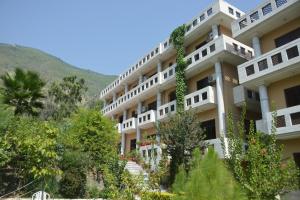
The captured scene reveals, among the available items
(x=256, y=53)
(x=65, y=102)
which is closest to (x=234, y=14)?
(x=256, y=53)

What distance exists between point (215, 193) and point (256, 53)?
15.0 metres

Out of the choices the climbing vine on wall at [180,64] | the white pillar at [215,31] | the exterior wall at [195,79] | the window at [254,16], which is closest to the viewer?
the window at [254,16]

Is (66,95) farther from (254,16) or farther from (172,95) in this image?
(254,16)

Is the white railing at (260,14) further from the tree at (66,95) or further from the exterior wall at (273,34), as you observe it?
the tree at (66,95)

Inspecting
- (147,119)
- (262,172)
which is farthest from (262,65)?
(147,119)

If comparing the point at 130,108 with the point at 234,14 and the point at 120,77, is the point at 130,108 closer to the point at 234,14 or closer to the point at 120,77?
the point at 120,77

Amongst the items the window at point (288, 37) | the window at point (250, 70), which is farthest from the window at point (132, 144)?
the window at point (288, 37)

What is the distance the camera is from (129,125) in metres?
32.2

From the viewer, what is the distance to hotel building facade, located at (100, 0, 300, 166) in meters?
15.7

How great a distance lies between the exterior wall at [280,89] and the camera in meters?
16.2

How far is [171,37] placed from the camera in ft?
85.4

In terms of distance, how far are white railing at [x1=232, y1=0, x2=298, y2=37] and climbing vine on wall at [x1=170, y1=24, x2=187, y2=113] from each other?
587cm

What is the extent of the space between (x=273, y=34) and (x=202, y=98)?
6.60m

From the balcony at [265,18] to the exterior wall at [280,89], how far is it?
3.72 metres
